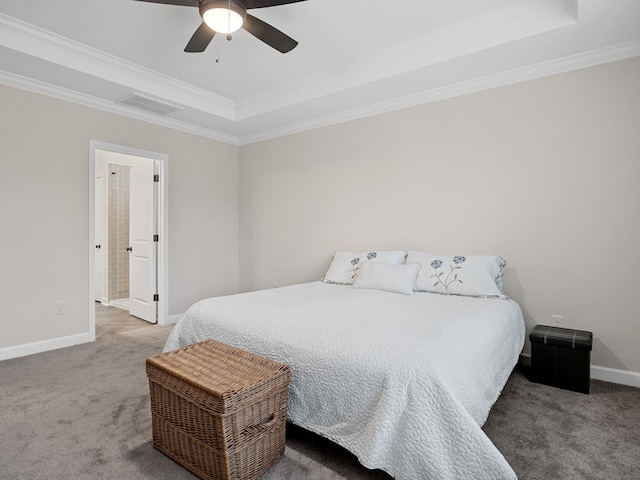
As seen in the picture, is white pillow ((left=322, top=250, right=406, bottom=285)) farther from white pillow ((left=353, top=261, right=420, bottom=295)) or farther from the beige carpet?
the beige carpet

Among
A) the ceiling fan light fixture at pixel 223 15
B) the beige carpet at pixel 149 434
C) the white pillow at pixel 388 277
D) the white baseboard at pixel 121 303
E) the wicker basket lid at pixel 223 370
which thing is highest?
the ceiling fan light fixture at pixel 223 15

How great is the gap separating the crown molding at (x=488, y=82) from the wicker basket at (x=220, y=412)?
292cm

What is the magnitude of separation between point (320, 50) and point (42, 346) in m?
3.65

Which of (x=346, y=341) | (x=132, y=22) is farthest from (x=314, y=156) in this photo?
(x=346, y=341)

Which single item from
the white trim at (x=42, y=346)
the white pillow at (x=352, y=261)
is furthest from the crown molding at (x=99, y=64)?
the white trim at (x=42, y=346)

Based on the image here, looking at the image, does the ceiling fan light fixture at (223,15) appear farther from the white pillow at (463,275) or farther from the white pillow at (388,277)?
the white pillow at (463,275)

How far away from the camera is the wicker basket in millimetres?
1537

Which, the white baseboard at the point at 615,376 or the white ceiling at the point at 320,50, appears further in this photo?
the white baseboard at the point at 615,376

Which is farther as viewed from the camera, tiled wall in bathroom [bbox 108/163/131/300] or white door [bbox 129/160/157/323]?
tiled wall in bathroom [bbox 108/163/131/300]

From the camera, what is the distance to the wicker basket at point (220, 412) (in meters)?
1.54

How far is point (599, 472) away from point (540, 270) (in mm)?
1625

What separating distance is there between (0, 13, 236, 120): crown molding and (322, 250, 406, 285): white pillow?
7.28 feet

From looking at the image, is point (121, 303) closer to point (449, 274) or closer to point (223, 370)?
point (223, 370)

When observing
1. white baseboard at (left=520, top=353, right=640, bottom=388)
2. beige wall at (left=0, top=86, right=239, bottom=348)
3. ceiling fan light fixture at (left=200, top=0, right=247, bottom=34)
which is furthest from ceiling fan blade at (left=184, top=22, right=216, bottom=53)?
white baseboard at (left=520, top=353, right=640, bottom=388)
